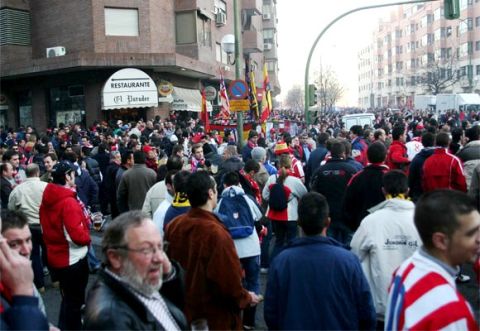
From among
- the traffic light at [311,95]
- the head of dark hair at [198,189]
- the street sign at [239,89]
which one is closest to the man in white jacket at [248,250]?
the head of dark hair at [198,189]

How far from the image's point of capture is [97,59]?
23859 millimetres

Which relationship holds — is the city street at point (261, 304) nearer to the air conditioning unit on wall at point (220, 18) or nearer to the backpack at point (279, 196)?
the backpack at point (279, 196)

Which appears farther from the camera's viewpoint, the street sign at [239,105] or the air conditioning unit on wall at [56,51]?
the air conditioning unit on wall at [56,51]

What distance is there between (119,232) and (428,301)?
1502 mm

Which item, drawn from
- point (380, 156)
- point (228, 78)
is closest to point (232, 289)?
point (380, 156)

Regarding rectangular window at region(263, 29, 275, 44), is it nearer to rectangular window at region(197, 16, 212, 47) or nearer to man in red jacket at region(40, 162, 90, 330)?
rectangular window at region(197, 16, 212, 47)

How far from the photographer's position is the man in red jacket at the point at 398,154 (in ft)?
28.2

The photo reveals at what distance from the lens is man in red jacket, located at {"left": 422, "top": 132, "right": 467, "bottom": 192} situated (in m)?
6.95

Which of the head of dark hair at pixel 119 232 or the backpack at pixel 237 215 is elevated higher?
the head of dark hair at pixel 119 232

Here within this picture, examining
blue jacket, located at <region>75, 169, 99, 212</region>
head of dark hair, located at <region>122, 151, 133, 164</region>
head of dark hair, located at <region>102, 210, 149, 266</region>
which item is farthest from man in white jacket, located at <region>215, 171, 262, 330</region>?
blue jacket, located at <region>75, 169, 99, 212</region>

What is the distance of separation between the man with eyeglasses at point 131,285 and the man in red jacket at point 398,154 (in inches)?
257

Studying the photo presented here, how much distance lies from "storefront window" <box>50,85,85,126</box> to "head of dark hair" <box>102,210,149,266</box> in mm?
24303

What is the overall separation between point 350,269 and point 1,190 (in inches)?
246

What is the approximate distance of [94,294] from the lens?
2.45 metres
